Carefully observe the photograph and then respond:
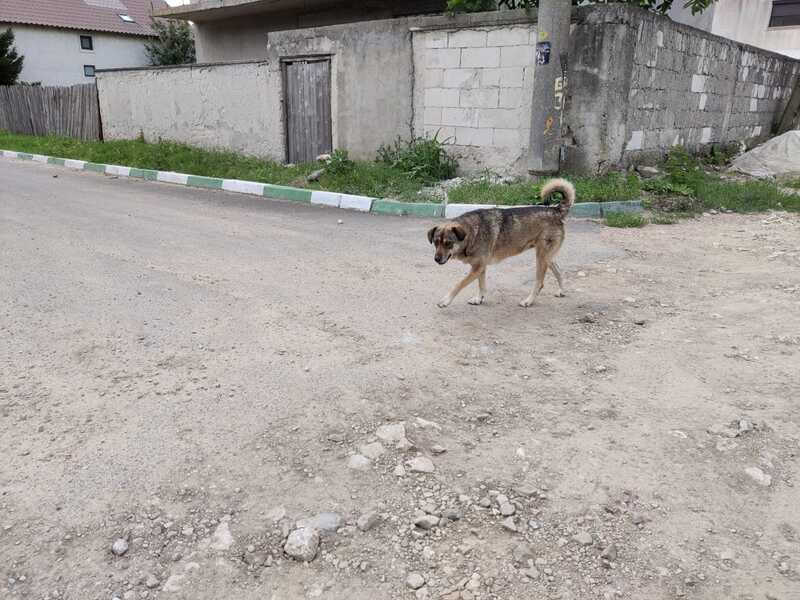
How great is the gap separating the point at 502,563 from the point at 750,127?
1481cm

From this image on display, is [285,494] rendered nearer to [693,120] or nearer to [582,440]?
[582,440]

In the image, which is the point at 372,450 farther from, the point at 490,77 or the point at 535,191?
the point at 490,77

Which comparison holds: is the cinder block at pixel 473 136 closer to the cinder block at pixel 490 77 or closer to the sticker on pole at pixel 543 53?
the cinder block at pixel 490 77

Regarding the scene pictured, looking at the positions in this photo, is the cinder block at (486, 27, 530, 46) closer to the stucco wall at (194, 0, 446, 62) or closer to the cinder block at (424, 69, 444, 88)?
the cinder block at (424, 69, 444, 88)

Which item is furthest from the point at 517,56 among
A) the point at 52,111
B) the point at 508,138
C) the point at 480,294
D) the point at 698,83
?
the point at 52,111

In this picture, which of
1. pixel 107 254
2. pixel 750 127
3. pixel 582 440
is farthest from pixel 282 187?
pixel 750 127

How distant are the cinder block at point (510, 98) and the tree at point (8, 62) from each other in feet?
86.0

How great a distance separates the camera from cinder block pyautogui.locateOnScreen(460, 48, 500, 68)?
916cm

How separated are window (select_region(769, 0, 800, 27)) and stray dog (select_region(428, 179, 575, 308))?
72.2 feet

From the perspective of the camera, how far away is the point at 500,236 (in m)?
4.49

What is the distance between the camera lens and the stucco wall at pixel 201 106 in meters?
12.4

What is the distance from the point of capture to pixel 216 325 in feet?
13.6

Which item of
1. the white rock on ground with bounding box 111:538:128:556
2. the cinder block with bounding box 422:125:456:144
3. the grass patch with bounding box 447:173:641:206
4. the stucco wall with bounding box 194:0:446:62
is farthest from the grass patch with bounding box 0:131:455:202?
the white rock on ground with bounding box 111:538:128:556

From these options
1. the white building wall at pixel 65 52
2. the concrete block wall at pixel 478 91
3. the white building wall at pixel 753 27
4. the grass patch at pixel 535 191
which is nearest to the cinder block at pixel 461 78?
the concrete block wall at pixel 478 91
